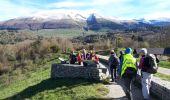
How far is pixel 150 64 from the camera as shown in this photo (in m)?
14.3

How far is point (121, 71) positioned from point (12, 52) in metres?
89.4

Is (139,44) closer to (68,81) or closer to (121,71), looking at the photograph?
(68,81)

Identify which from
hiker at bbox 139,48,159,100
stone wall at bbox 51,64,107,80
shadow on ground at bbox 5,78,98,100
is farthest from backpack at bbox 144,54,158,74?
stone wall at bbox 51,64,107,80

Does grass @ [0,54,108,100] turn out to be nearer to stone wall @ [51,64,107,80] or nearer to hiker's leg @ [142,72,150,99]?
stone wall @ [51,64,107,80]

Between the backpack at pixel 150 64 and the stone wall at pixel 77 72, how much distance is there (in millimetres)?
7465

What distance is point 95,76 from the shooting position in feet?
71.2

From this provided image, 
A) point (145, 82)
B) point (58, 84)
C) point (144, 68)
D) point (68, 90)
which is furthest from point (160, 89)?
point (58, 84)

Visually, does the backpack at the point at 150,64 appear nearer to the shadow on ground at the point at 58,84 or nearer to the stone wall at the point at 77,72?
the shadow on ground at the point at 58,84

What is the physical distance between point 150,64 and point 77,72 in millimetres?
8881

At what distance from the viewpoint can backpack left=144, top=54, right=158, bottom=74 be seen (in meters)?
14.2

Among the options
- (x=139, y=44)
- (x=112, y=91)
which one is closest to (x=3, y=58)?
(x=139, y=44)

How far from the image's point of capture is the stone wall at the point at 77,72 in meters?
21.8

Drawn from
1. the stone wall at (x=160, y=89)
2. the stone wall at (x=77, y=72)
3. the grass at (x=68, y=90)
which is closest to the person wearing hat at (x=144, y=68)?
the stone wall at (x=160, y=89)

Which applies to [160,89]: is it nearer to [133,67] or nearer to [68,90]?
[133,67]
